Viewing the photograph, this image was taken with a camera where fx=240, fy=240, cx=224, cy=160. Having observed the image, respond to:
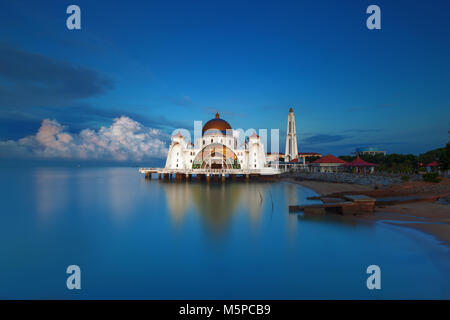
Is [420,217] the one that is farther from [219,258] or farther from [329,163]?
[329,163]

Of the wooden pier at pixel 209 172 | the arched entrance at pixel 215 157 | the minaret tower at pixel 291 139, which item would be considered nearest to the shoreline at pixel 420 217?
the wooden pier at pixel 209 172

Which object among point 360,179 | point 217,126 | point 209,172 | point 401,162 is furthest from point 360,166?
point 217,126

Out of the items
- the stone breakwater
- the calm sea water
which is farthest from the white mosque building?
the calm sea water

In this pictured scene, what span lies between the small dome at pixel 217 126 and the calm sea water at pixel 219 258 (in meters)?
34.1

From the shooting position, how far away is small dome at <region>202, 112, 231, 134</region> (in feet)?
153

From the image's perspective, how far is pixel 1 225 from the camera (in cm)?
1305

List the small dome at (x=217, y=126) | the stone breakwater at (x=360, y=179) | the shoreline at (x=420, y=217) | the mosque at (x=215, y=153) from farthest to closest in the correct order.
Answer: the small dome at (x=217, y=126) → the mosque at (x=215, y=153) → the stone breakwater at (x=360, y=179) → the shoreline at (x=420, y=217)

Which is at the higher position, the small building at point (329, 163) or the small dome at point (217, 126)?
the small dome at point (217, 126)

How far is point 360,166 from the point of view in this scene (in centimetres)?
3378

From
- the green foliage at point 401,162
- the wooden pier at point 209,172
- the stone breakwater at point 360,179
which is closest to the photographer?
the stone breakwater at point 360,179

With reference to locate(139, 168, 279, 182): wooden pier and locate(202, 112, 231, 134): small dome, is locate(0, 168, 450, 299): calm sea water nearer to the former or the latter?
locate(139, 168, 279, 182): wooden pier

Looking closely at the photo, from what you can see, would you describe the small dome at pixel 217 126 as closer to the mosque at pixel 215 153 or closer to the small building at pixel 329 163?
the mosque at pixel 215 153

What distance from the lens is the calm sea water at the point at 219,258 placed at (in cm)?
A: 621
